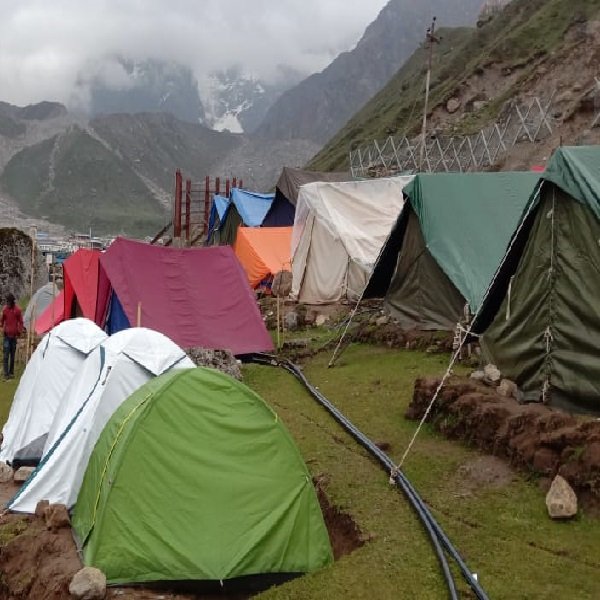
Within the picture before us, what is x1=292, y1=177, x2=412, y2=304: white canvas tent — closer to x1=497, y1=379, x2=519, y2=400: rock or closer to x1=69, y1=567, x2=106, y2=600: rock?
x1=497, y1=379, x2=519, y2=400: rock

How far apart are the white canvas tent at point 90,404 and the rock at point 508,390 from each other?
4.36 m

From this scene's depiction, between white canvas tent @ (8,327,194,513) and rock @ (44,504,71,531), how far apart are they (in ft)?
1.17

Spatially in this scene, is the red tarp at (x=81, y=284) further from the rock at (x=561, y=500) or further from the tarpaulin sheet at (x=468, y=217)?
the rock at (x=561, y=500)

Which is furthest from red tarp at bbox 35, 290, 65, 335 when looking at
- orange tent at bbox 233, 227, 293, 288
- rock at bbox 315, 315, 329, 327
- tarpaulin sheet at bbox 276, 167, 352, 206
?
tarpaulin sheet at bbox 276, 167, 352, 206

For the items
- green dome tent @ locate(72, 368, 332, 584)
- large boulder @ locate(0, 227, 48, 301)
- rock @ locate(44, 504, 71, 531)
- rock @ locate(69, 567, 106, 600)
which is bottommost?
large boulder @ locate(0, 227, 48, 301)

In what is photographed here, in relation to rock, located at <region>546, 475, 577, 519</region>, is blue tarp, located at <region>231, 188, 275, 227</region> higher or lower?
lower

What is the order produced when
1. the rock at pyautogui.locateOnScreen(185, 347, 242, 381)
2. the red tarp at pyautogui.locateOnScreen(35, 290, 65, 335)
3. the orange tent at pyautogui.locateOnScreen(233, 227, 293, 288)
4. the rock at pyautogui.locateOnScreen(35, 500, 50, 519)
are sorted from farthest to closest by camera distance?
the orange tent at pyautogui.locateOnScreen(233, 227, 293, 288), the red tarp at pyautogui.locateOnScreen(35, 290, 65, 335), the rock at pyautogui.locateOnScreen(185, 347, 242, 381), the rock at pyautogui.locateOnScreen(35, 500, 50, 519)

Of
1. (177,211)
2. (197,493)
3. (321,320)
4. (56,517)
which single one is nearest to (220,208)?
(177,211)

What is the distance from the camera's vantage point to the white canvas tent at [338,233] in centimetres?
2081

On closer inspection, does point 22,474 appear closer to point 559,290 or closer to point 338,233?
point 559,290

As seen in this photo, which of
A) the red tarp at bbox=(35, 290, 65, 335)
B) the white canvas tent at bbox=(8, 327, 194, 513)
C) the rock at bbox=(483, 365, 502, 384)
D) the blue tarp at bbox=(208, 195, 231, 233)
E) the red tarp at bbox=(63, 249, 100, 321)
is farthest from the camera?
the blue tarp at bbox=(208, 195, 231, 233)

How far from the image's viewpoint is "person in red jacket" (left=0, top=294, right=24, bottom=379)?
54.7 feet

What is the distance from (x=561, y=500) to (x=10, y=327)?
13903 millimetres

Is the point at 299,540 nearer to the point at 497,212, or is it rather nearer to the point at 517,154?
the point at 497,212
